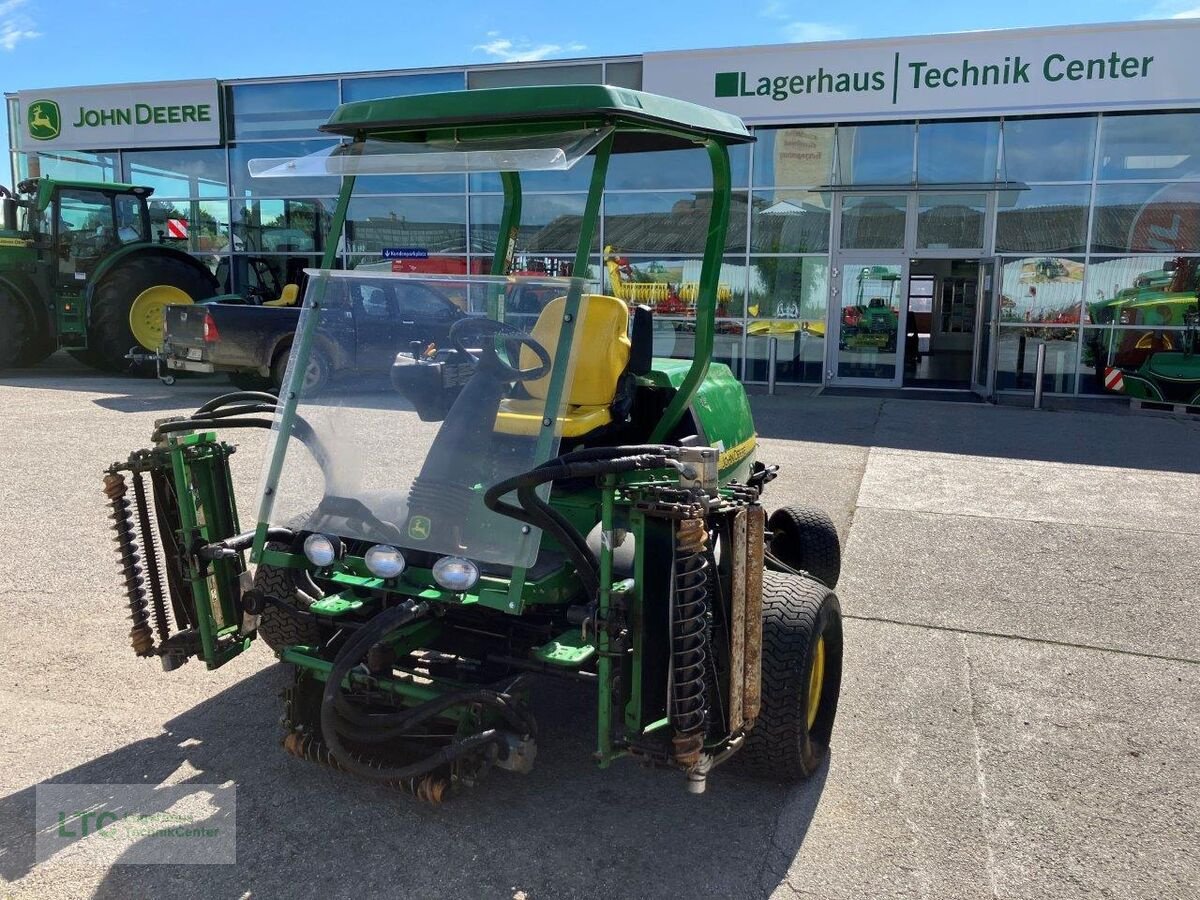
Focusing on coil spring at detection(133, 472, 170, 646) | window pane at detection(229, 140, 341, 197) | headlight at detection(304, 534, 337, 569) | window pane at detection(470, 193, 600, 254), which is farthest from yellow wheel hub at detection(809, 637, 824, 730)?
window pane at detection(229, 140, 341, 197)

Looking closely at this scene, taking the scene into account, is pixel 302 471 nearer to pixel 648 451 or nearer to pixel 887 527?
pixel 648 451

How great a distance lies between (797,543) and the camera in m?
4.81

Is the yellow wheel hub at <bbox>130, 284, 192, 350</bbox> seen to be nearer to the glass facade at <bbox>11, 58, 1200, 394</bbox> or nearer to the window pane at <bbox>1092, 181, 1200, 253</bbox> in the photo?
the glass facade at <bbox>11, 58, 1200, 394</bbox>

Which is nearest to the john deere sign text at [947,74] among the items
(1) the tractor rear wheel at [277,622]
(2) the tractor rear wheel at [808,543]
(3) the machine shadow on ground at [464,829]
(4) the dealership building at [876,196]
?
(4) the dealership building at [876,196]

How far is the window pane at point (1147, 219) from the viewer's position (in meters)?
13.1

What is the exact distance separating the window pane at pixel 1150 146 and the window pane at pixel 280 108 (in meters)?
12.0

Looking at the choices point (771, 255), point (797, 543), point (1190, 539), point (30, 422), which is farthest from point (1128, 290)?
point (30, 422)

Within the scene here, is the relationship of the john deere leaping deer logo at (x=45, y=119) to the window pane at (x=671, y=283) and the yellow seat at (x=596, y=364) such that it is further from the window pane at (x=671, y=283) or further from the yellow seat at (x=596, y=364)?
the yellow seat at (x=596, y=364)

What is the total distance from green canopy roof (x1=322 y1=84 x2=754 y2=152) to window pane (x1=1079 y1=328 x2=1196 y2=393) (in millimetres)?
11719

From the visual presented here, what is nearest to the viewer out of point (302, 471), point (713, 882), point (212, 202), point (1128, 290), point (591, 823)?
point (713, 882)

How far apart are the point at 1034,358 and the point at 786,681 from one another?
1227 centimetres

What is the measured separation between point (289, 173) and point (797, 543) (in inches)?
115

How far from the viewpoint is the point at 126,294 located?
45.4 feet

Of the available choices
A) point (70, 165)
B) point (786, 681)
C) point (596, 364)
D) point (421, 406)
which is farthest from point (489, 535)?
point (70, 165)
